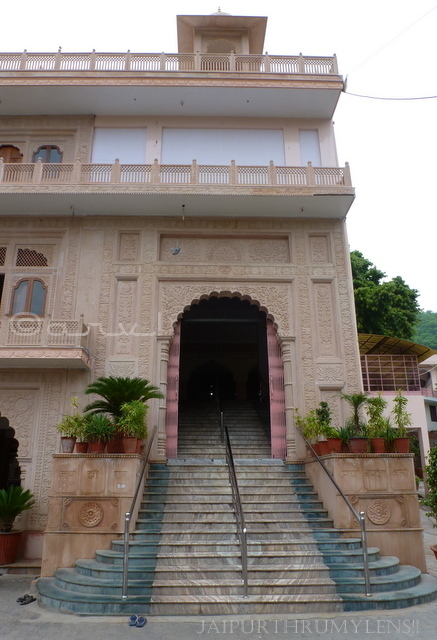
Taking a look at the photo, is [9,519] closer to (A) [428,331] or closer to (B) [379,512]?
(B) [379,512]

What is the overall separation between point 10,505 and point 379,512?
20.0 feet

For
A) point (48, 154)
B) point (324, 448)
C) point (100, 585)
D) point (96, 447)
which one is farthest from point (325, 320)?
point (48, 154)

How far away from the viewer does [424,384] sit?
91.4ft

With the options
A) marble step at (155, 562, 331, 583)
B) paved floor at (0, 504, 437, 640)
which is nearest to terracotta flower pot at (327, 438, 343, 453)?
marble step at (155, 562, 331, 583)

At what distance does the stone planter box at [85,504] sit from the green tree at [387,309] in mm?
14675

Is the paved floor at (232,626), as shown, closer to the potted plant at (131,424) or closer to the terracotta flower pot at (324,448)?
the potted plant at (131,424)

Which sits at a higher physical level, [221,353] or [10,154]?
[10,154]

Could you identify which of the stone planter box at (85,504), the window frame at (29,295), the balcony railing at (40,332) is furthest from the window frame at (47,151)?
the stone planter box at (85,504)

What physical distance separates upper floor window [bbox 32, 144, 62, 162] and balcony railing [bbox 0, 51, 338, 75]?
1.69 metres

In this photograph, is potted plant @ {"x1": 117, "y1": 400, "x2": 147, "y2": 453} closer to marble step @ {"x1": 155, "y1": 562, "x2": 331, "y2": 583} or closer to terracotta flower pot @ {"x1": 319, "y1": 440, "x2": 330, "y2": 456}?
marble step @ {"x1": 155, "y1": 562, "x2": 331, "y2": 583}

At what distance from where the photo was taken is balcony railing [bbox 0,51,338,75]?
10.9m

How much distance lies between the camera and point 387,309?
19.4 m

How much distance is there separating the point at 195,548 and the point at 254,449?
148 inches

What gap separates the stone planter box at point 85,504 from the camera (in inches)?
258
